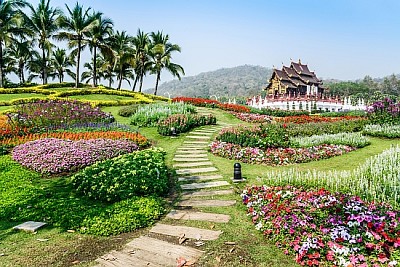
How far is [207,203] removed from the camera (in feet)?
19.6

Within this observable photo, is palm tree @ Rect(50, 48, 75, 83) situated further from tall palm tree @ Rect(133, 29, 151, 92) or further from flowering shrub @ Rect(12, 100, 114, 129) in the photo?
flowering shrub @ Rect(12, 100, 114, 129)

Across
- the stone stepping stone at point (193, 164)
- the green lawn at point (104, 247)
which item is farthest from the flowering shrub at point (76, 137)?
the green lawn at point (104, 247)

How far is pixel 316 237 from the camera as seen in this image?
3969 mm

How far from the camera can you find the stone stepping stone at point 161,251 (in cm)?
393

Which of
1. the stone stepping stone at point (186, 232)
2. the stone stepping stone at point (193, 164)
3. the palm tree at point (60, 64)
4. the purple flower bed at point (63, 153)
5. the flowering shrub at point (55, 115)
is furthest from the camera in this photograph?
the palm tree at point (60, 64)

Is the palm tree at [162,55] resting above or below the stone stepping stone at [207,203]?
above

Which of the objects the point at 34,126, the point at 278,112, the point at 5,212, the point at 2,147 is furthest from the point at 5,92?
the point at 5,212

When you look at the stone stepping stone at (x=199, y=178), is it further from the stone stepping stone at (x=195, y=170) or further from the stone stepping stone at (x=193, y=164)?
the stone stepping stone at (x=193, y=164)

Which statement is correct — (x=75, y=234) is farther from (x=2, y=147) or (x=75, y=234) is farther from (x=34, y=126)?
(x=34, y=126)

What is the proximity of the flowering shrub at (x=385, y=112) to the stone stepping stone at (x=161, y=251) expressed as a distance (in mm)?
13373

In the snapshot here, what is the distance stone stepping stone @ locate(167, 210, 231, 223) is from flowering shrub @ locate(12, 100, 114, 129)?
965cm

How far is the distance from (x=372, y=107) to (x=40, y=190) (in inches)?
585

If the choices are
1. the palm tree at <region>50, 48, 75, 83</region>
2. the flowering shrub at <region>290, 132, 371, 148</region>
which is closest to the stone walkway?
the flowering shrub at <region>290, 132, 371, 148</region>

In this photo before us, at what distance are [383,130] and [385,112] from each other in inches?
74.5
